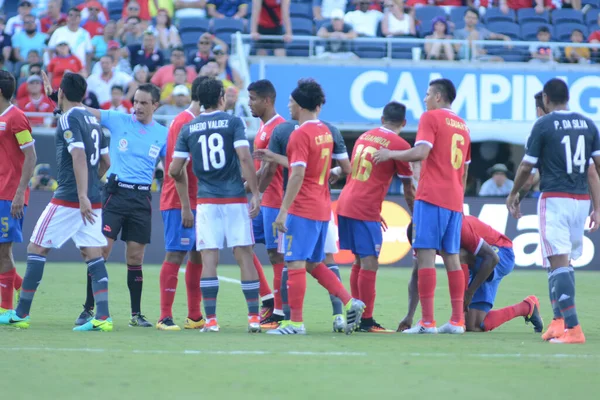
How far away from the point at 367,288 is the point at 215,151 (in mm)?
1900

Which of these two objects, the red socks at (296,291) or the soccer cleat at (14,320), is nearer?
the red socks at (296,291)

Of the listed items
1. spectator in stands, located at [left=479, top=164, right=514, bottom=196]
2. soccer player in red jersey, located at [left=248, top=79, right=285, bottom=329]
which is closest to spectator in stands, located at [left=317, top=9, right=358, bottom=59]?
spectator in stands, located at [left=479, top=164, right=514, bottom=196]

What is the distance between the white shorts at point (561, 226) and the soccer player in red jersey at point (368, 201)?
4.79 ft

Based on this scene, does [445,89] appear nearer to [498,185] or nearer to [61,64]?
[498,185]

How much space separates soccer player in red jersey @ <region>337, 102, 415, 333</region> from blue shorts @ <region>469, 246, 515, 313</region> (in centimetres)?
97

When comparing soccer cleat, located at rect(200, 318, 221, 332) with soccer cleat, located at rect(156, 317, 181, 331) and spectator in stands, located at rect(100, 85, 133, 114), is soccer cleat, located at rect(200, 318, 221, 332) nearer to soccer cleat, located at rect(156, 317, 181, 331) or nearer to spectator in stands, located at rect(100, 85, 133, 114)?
soccer cleat, located at rect(156, 317, 181, 331)

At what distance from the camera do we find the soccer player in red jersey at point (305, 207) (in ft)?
27.5

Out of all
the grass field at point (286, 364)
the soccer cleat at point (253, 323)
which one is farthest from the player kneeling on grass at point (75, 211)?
the soccer cleat at point (253, 323)

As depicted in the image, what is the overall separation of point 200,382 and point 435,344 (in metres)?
2.57

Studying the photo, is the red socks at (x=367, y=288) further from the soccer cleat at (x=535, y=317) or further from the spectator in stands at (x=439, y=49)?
the spectator in stands at (x=439, y=49)

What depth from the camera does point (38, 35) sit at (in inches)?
797

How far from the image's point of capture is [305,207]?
852 centimetres

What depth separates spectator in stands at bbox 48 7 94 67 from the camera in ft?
64.5

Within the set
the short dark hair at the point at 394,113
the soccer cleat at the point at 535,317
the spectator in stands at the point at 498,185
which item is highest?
the short dark hair at the point at 394,113
